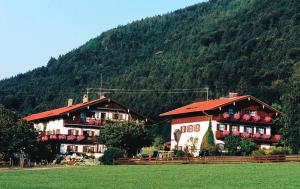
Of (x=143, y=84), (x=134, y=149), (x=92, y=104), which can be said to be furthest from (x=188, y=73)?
(x=134, y=149)

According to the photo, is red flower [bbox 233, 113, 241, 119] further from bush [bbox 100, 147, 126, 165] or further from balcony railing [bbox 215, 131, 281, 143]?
bush [bbox 100, 147, 126, 165]

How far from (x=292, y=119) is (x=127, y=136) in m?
17.7

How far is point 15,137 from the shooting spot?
69.4m

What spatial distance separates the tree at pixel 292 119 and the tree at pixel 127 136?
15.1 m

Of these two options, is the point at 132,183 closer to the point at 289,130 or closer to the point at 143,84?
the point at 289,130

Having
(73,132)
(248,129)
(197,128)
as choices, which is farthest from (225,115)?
(73,132)

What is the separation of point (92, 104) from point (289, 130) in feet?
90.7

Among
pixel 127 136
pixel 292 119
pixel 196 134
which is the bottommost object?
pixel 127 136

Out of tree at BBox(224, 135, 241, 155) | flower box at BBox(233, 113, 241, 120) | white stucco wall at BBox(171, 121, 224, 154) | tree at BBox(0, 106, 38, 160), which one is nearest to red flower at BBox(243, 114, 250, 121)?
flower box at BBox(233, 113, 241, 120)

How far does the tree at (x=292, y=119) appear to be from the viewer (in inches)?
2768

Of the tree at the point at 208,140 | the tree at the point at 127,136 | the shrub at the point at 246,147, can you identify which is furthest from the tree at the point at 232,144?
the tree at the point at 127,136

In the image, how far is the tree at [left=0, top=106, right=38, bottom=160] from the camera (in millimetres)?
69438

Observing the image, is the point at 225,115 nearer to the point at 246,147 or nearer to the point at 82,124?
the point at 246,147

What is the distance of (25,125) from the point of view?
7094cm
